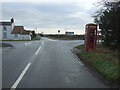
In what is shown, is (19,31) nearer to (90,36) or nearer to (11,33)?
(11,33)

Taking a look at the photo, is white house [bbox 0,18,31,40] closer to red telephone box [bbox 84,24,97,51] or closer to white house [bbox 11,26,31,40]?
white house [bbox 11,26,31,40]

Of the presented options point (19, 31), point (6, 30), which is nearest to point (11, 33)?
point (6, 30)

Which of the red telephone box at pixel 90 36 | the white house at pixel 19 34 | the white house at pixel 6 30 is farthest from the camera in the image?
the white house at pixel 6 30

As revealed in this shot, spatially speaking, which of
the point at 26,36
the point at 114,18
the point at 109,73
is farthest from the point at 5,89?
the point at 26,36

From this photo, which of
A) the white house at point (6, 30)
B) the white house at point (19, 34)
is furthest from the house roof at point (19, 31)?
the white house at point (6, 30)

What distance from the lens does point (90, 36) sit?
26.9m

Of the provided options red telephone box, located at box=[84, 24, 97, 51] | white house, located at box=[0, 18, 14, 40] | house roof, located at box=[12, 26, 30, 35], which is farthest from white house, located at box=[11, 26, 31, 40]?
red telephone box, located at box=[84, 24, 97, 51]

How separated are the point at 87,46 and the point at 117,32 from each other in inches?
369

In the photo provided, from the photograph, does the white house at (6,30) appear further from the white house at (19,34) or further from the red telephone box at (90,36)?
the red telephone box at (90,36)

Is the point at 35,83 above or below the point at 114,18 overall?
below

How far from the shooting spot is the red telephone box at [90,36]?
26.2 metres

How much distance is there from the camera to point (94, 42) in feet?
88.5

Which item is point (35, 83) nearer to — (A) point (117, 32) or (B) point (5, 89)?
(B) point (5, 89)

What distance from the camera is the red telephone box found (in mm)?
26167
